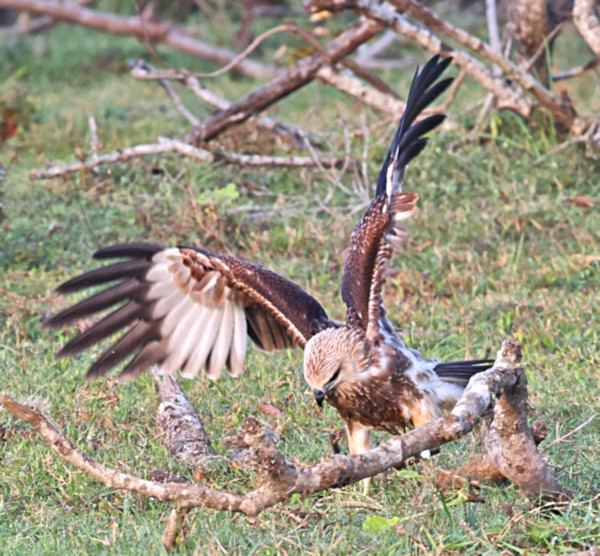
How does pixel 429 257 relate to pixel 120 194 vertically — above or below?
above

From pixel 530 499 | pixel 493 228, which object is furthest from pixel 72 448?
pixel 493 228

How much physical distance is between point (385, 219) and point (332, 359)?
545 mm

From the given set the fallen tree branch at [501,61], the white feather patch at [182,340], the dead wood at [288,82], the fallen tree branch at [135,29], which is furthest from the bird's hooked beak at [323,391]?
the fallen tree branch at [135,29]

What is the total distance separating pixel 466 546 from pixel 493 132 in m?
4.29

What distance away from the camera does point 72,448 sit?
2658mm

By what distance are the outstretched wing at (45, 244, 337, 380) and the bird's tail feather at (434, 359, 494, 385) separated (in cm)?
47

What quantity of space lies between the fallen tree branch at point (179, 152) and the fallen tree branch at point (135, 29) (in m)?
3.55

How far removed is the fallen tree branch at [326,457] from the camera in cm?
249

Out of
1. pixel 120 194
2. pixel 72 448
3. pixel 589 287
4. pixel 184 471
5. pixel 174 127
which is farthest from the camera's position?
pixel 174 127

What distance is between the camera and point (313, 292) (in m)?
5.51

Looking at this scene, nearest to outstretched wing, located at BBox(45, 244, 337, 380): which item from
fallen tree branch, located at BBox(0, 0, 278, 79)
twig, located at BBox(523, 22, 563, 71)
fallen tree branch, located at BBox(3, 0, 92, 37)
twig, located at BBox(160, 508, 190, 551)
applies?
twig, located at BBox(160, 508, 190, 551)

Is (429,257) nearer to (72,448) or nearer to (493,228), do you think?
(493,228)

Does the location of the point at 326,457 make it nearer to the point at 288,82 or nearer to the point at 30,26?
the point at 288,82

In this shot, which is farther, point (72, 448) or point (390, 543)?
point (390, 543)
